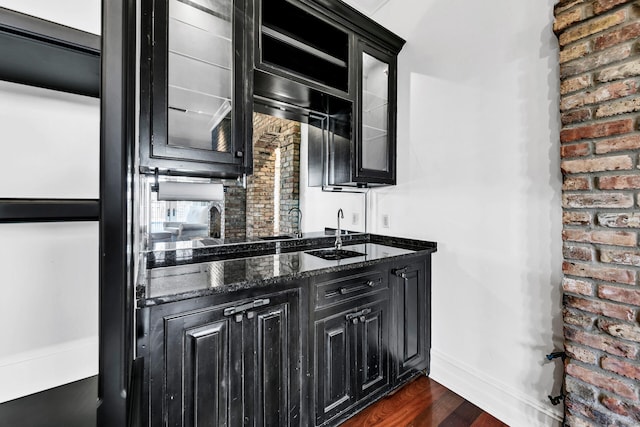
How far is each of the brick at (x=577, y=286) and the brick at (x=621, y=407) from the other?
461mm

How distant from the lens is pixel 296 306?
4.75ft

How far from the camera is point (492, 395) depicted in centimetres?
182

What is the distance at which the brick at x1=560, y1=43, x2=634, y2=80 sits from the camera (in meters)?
1.25

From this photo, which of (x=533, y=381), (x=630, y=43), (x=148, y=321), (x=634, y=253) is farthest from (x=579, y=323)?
(x=148, y=321)

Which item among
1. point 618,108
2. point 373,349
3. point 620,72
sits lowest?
point 373,349

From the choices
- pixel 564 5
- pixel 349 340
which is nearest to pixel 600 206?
pixel 564 5

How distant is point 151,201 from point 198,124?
51 cm

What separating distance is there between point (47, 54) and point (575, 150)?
200 centimetres

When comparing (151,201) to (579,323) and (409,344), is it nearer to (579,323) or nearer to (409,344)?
(409,344)

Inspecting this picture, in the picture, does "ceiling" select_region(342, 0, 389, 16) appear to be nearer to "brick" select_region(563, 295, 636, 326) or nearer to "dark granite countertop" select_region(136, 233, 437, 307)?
"dark granite countertop" select_region(136, 233, 437, 307)

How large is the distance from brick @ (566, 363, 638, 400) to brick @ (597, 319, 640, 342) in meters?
0.20

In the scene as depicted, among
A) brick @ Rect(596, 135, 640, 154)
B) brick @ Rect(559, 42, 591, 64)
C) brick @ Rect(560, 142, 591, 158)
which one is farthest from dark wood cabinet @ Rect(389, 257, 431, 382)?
brick @ Rect(559, 42, 591, 64)

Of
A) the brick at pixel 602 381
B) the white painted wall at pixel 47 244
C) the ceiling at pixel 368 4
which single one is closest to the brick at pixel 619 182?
the brick at pixel 602 381

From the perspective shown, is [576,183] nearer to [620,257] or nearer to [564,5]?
[620,257]
